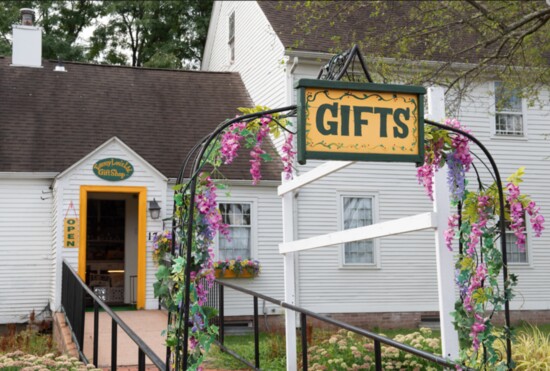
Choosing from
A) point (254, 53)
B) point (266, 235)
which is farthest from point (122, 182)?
point (254, 53)

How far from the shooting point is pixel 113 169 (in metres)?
13.7

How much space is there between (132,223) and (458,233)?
1241 centimetres

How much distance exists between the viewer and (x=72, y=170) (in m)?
13.5

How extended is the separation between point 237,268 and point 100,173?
332cm

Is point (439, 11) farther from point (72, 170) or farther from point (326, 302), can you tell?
point (72, 170)

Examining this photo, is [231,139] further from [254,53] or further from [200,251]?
[254,53]

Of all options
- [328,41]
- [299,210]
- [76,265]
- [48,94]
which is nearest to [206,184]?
[76,265]

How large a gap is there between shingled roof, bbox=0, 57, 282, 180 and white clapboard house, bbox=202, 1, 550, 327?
1366 millimetres

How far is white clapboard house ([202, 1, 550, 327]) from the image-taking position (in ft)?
49.4

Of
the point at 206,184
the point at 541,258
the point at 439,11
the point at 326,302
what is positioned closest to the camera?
the point at 206,184

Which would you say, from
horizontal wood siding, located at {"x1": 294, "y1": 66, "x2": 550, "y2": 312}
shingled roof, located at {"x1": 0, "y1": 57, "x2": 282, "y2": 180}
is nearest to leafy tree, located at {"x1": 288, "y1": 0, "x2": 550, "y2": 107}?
horizontal wood siding, located at {"x1": 294, "y1": 66, "x2": 550, "y2": 312}

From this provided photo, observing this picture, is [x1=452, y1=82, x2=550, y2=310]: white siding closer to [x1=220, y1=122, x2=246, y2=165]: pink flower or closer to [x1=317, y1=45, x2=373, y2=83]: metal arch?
[x1=317, y1=45, x2=373, y2=83]: metal arch

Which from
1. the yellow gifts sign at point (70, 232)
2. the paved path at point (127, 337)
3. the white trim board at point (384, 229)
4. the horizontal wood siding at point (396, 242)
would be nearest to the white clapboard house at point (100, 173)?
the yellow gifts sign at point (70, 232)

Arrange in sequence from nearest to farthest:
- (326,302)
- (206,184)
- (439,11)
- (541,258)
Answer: (206,184) → (439,11) → (326,302) → (541,258)
